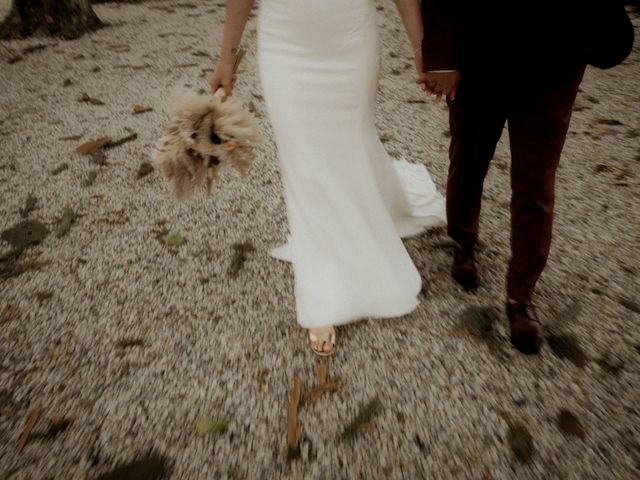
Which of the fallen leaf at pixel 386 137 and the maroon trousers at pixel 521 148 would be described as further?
the fallen leaf at pixel 386 137

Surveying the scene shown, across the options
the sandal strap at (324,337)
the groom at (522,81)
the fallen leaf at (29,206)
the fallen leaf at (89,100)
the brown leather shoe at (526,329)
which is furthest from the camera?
the fallen leaf at (89,100)

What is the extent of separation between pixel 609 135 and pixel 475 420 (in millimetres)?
3080

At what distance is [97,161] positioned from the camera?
3.35 metres

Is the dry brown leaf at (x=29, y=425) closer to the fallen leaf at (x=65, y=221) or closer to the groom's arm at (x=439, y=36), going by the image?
the fallen leaf at (x=65, y=221)

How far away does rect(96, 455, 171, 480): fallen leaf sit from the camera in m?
1.42

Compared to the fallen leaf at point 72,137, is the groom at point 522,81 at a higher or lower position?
higher

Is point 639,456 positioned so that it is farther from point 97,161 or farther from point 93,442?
point 97,161

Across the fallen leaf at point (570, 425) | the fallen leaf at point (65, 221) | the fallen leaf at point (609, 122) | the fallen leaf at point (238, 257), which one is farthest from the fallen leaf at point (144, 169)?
the fallen leaf at point (609, 122)

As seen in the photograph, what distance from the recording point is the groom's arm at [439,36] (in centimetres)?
140

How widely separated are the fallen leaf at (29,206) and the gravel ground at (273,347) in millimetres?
41

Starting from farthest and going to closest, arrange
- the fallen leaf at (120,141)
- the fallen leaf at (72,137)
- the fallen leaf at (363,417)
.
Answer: the fallen leaf at (72,137), the fallen leaf at (120,141), the fallen leaf at (363,417)

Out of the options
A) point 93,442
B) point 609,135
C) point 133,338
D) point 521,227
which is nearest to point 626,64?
point 609,135

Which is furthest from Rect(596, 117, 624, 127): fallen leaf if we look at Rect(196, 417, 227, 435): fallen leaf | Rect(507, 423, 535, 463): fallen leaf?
Rect(196, 417, 227, 435): fallen leaf

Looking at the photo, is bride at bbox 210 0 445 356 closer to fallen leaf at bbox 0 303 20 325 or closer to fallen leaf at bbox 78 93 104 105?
fallen leaf at bbox 0 303 20 325
